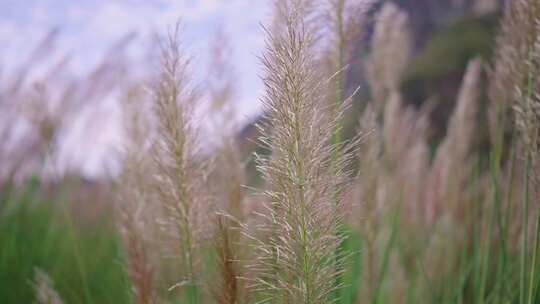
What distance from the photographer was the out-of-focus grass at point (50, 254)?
2.90m

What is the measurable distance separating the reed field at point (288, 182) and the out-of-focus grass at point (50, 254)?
0.06 ft

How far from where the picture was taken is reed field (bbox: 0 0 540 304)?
102 cm

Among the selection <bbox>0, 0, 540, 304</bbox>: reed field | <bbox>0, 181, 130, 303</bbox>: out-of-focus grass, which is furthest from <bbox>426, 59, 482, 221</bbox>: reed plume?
<bbox>0, 181, 130, 303</bbox>: out-of-focus grass

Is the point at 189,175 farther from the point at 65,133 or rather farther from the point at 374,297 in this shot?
the point at 65,133

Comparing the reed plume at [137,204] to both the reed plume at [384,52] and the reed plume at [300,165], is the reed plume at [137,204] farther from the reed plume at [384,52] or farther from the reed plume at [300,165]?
the reed plume at [384,52]

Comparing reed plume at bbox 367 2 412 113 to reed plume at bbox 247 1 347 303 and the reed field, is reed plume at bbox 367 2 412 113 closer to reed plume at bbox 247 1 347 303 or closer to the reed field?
the reed field

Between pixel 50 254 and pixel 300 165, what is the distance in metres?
3.05

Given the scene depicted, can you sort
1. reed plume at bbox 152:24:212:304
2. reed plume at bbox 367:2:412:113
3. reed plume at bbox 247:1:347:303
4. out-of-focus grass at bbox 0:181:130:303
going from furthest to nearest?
out-of-focus grass at bbox 0:181:130:303 → reed plume at bbox 367:2:412:113 → reed plume at bbox 152:24:212:304 → reed plume at bbox 247:1:347:303

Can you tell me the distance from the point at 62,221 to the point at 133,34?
1.61 metres

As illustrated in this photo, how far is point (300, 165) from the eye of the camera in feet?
3.17

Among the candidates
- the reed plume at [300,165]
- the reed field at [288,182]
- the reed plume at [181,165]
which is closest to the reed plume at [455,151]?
the reed field at [288,182]

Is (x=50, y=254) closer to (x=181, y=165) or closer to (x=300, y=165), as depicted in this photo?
(x=181, y=165)

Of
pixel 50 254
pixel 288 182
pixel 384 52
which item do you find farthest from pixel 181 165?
pixel 50 254

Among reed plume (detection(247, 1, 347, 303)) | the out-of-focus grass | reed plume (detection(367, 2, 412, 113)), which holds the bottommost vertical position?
the out-of-focus grass
